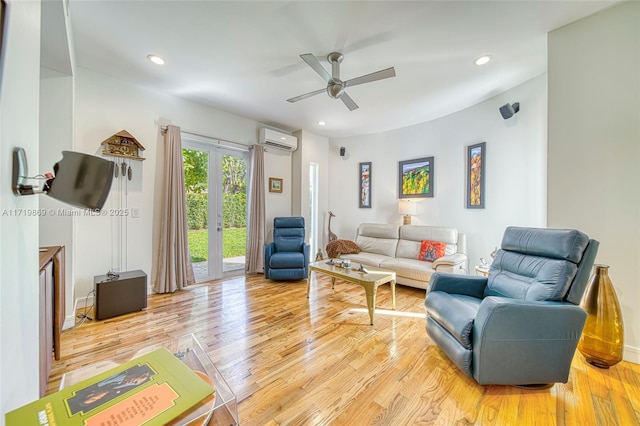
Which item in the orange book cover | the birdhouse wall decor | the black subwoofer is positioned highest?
the birdhouse wall decor

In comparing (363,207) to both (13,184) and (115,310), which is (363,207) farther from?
(13,184)

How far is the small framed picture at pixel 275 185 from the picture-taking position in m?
4.77

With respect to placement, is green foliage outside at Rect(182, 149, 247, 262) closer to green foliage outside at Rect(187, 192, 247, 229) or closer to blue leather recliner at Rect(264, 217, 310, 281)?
green foliage outside at Rect(187, 192, 247, 229)

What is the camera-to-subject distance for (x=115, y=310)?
8.86 ft

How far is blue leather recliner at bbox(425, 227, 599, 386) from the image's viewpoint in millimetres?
1593

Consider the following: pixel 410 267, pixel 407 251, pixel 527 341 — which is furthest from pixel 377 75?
pixel 407 251

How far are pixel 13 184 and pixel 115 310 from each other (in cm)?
258

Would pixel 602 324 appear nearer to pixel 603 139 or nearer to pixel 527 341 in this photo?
pixel 527 341

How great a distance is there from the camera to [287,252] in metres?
4.36

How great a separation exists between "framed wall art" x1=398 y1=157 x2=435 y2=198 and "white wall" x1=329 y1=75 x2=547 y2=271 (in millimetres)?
89

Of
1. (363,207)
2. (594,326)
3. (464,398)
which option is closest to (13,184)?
(464,398)

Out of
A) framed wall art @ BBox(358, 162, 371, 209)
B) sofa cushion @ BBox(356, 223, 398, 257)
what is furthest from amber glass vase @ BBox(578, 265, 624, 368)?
framed wall art @ BBox(358, 162, 371, 209)

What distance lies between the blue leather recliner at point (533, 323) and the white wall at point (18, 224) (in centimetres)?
218

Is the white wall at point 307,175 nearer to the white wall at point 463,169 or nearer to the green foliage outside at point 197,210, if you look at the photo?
the white wall at point 463,169
